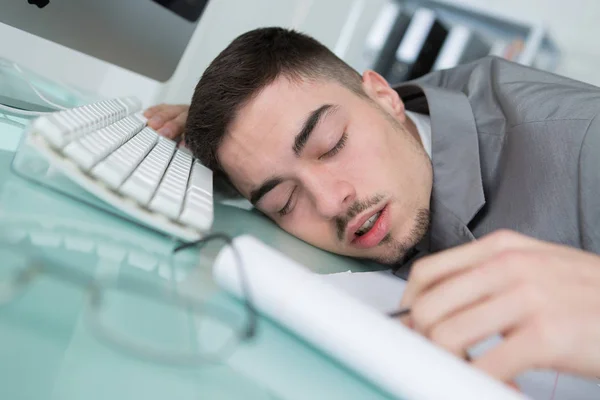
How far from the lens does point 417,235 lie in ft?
2.73

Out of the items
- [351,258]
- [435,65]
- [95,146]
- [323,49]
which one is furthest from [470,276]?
[435,65]

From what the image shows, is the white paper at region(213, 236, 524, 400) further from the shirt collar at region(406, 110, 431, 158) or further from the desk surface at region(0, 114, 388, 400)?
the shirt collar at region(406, 110, 431, 158)

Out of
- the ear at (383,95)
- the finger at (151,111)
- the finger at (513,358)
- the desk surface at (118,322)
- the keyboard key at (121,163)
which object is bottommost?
the desk surface at (118,322)

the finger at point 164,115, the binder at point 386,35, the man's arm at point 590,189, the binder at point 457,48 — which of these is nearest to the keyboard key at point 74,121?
the finger at point 164,115

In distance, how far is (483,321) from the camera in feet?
1.17

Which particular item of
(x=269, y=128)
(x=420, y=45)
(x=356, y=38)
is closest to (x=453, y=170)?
(x=269, y=128)

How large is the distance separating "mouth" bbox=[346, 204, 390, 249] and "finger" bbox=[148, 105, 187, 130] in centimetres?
52

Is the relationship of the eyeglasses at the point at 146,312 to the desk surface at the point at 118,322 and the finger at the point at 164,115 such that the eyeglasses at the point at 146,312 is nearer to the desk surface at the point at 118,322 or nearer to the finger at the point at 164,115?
the desk surface at the point at 118,322

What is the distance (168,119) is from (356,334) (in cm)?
87

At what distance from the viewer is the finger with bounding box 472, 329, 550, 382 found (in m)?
0.34

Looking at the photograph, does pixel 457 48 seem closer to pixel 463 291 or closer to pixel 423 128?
pixel 423 128

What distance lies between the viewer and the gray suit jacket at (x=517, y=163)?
799 millimetres

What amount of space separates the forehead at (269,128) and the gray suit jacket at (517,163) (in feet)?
0.77

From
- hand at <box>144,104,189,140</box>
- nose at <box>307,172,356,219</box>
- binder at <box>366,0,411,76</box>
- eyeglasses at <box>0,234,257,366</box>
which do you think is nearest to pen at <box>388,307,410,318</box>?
eyeglasses at <box>0,234,257,366</box>
